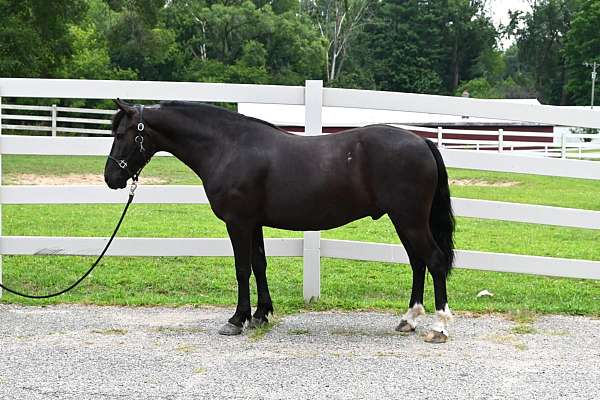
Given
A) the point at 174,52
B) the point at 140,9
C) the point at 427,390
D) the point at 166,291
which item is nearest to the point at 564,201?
the point at 166,291

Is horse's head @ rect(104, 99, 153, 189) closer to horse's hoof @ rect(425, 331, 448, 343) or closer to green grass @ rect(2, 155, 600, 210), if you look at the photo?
horse's hoof @ rect(425, 331, 448, 343)

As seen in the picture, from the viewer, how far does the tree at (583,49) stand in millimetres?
63469

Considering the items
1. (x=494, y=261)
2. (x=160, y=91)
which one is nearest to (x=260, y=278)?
(x=160, y=91)

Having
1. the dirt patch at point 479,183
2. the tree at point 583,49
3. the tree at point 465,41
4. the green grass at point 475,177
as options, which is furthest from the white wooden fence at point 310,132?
the tree at point 465,41

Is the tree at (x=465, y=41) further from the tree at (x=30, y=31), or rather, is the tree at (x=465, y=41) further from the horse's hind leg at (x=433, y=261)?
the horse's hind leg at (x=433, y=261)

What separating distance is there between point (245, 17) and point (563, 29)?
36757 millimetres

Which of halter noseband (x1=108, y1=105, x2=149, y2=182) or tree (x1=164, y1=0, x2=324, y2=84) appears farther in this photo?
tree (x1=164, y1=0, x2=324, y2=84)

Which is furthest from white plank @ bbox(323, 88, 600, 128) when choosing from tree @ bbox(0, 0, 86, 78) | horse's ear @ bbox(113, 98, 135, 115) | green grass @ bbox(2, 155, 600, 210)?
tree @ bbox(0, 0, 86, 78)

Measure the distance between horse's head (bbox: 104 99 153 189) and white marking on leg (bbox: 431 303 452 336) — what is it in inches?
96.3

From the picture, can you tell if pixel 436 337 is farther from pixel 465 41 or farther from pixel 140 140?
pixel 465 41

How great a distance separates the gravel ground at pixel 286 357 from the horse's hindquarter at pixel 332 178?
875mm

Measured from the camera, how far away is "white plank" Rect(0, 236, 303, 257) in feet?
21.3

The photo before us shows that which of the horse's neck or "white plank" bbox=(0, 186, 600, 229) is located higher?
the horse's neck

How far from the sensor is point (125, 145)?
18.3ft
